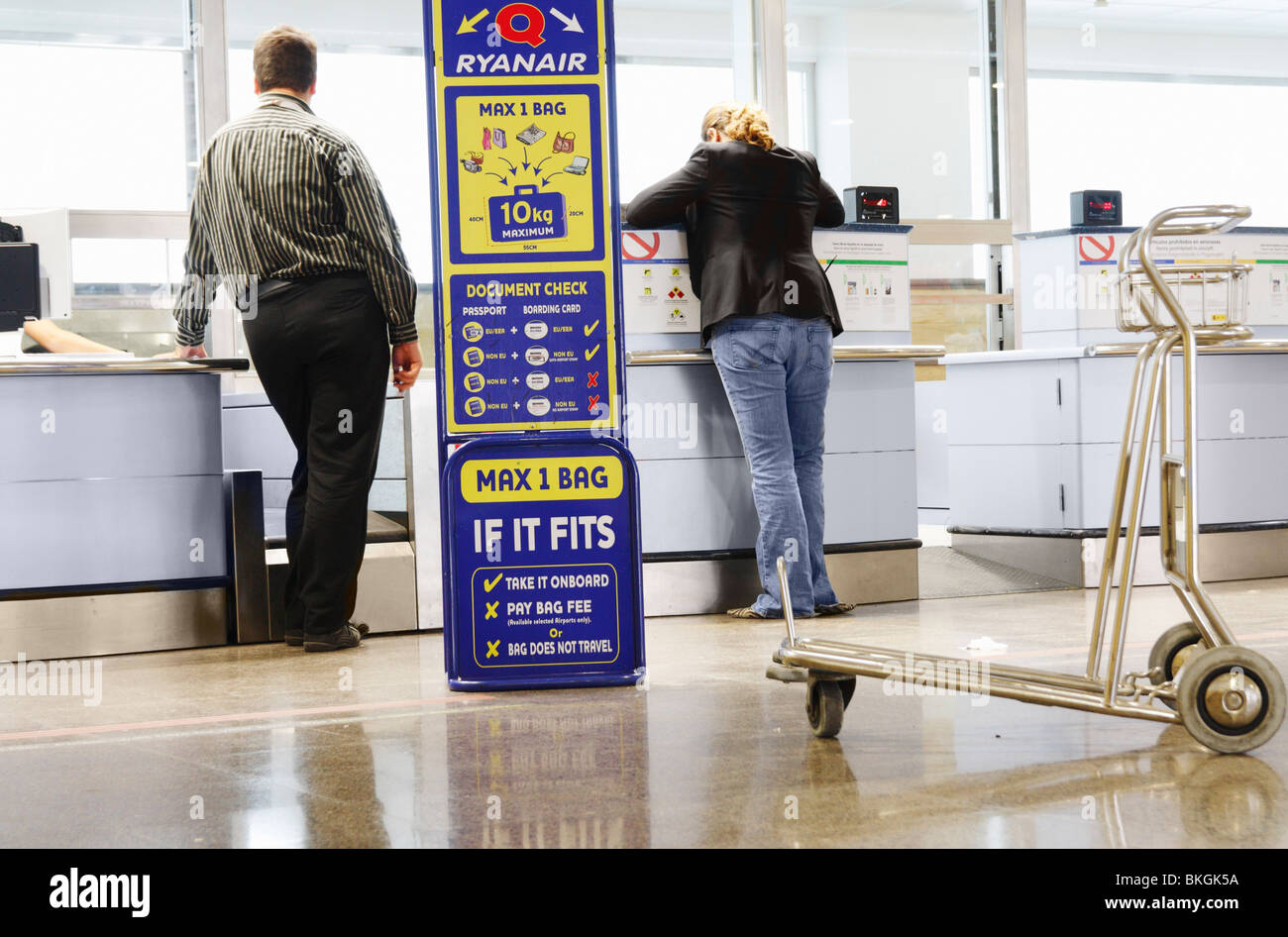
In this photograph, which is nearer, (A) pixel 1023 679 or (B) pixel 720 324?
(A) pixel 1023 679

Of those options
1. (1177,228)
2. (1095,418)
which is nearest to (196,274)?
(1177,228)

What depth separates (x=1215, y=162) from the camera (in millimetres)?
12930

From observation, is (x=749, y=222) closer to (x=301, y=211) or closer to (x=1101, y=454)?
(x=301, y=211)

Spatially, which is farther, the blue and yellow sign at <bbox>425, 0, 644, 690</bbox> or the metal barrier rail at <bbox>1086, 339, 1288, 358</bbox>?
the metal barrier rail at <bbox>1086, 339, 1288, 358</bbox>

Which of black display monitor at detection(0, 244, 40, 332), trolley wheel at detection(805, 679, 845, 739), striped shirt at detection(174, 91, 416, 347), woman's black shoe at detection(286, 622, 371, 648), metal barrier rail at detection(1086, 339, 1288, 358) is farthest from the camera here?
metal barrier rail at detection(1086, 339, 1288, 358)

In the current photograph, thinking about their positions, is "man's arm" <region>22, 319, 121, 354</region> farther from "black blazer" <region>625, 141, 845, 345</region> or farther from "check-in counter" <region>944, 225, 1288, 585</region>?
"check-in counter" <region>944, 225, 1288, 585</region>

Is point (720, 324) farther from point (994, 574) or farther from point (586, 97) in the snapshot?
point (994, 574)

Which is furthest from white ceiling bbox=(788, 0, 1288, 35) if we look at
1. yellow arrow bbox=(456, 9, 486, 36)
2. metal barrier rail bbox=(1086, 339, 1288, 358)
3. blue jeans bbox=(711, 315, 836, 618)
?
yellow arrow bbox=(456, 9, 486, 36)

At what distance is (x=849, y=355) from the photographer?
5141 mm

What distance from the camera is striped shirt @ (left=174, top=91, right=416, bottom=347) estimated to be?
4094 mm

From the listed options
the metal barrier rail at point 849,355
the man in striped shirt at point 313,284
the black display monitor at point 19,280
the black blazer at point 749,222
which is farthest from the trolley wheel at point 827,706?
the black display monitor at point 19,280

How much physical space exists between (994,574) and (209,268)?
327 centimetres

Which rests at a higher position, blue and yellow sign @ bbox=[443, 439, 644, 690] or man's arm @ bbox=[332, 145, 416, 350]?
man's arm @ bbox=[332, 145, 416, 350]
